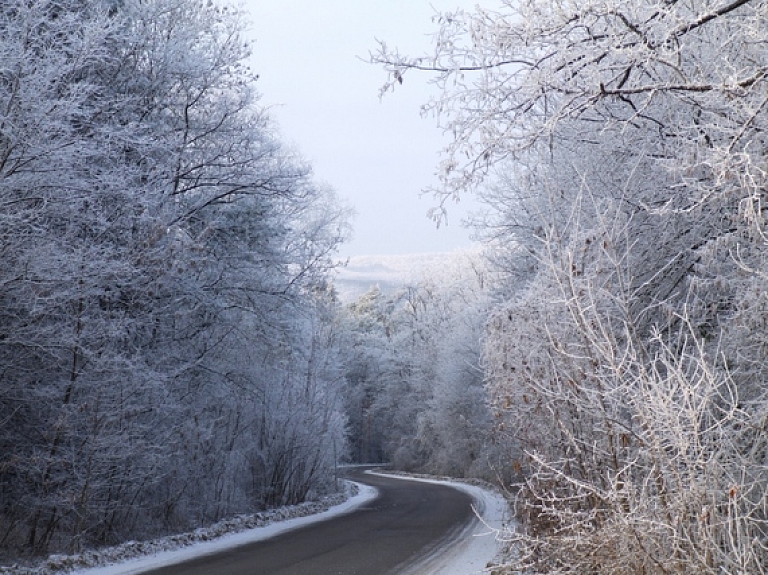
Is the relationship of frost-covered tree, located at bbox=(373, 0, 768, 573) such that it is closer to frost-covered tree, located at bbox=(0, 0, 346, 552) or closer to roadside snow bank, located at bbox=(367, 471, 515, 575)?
roadside snow bank, located at bbox=(367, 471, 515, 575)

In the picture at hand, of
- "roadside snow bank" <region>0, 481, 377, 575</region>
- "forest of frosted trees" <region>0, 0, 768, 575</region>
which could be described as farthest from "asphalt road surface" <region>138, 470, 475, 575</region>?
"forest of frosted trees" <region>0, 0, 768, 575</region>

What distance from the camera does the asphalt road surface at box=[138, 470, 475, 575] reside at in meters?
10.8

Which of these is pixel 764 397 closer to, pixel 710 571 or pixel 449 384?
pixel 710 571

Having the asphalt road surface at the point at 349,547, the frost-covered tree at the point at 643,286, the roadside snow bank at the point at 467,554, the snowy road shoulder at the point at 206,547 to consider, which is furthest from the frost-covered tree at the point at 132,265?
the frost-covered tree at the point at 643,286

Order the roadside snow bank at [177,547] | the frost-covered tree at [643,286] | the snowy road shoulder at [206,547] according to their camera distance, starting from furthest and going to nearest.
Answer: the snowy road shoulder at [206,547] → the roadside snow bank at [177,547] → the frost-covered tree at [643,286]

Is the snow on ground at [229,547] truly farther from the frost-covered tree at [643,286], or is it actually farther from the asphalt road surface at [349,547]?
the frost-covered tree at [643,286]

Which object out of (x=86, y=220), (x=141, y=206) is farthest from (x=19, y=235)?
(x=141, y=206)

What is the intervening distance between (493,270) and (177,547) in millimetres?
13251

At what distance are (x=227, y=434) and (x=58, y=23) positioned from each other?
10953 mm

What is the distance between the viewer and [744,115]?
224 inches

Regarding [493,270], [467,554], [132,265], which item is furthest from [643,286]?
[493,270]

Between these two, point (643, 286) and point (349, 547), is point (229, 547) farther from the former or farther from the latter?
point (643, 286)

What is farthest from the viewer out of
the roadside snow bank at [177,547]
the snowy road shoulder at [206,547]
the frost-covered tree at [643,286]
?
the snowy road shoulder at [206,547]

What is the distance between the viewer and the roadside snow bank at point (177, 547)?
34.3ft
